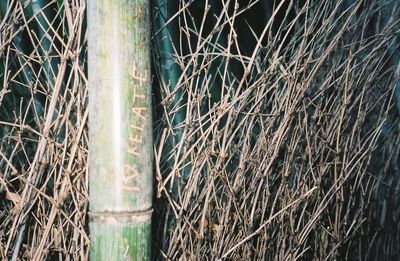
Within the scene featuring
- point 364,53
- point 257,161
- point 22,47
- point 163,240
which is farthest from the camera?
point 364,53

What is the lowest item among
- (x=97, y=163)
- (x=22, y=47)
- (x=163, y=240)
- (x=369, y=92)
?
(x=163, y=240)

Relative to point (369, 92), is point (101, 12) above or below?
above

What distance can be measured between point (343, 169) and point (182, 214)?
0.84 metres

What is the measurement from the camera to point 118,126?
1188mm

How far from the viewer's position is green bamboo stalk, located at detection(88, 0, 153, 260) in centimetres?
119

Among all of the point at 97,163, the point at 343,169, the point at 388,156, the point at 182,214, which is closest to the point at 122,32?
the point at 97,163

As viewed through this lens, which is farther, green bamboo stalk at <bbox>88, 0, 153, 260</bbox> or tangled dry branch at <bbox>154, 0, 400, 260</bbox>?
tangled dry branch at <bbox>154, 0, 400, 260</bbox>

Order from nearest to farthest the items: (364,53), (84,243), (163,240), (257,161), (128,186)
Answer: (128,186)
(84,243)
(163,240)
(257,161)
(364,53)

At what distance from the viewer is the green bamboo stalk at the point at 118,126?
119cm

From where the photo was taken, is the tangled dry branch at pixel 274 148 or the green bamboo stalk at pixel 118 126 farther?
the tangled dry branch at pixel 274 148

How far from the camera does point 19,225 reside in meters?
1.52

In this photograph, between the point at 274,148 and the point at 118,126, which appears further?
the point at 274,148

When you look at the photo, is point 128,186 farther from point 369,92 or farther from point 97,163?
point 369,92

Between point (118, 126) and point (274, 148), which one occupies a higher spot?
point (118, 126)
